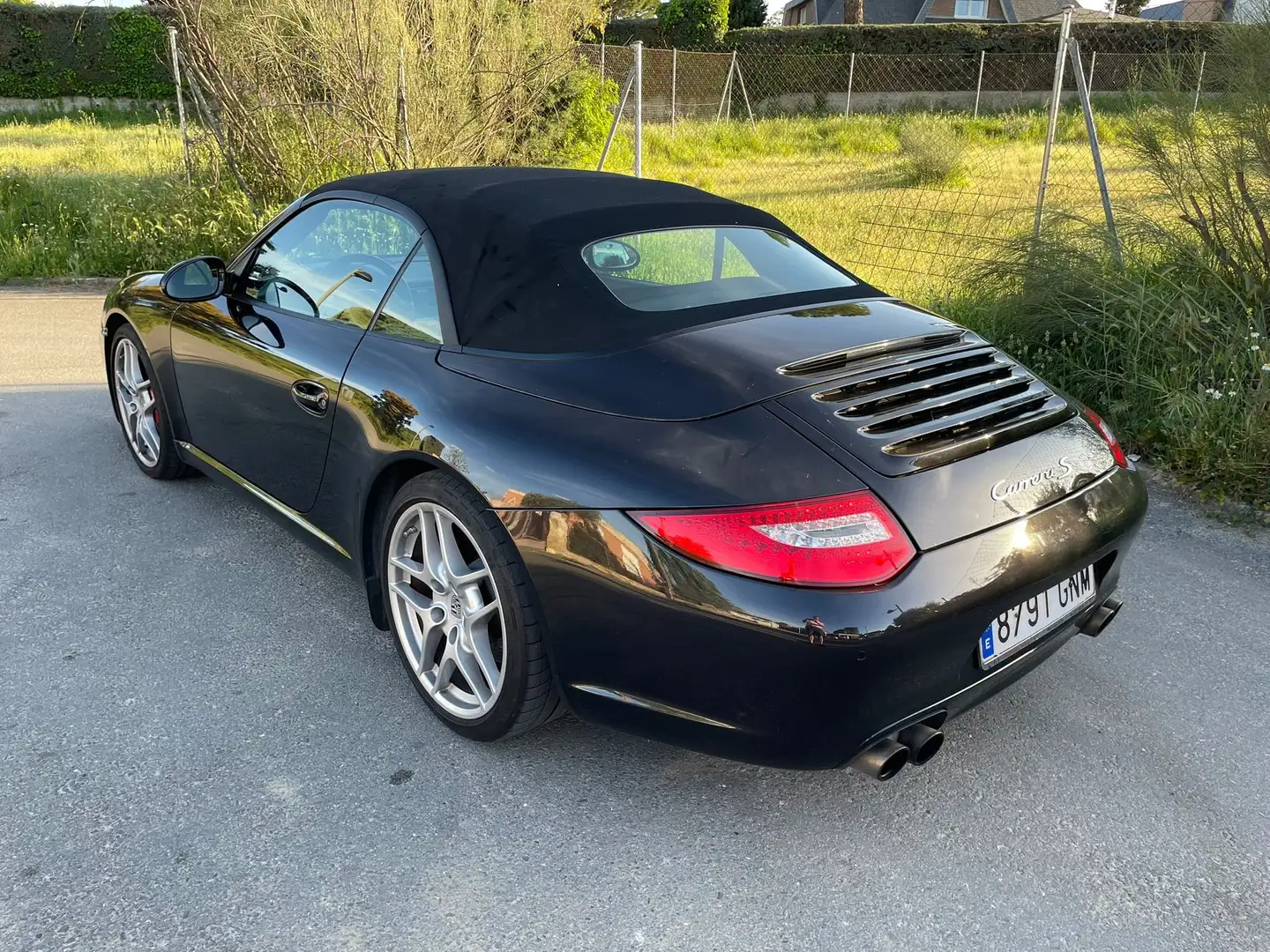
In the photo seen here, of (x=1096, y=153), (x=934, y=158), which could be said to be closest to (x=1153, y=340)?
(x=1096, y=153)

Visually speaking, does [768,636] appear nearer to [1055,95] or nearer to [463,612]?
[463,612]

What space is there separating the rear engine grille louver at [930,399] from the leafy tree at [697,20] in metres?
30.9

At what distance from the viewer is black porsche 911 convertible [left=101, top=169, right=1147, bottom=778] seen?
2.04 m

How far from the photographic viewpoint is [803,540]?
79.1 inches

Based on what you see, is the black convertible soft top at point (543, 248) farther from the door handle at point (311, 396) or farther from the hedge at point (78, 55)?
the hedge at point (78, 55)

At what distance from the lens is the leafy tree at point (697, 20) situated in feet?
99.6

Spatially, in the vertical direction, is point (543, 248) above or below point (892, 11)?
below

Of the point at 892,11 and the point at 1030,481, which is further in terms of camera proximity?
the point at 892,11

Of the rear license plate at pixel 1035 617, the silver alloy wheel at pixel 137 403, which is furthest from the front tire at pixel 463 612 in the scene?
the silver alloy wheel at pixel 137 403

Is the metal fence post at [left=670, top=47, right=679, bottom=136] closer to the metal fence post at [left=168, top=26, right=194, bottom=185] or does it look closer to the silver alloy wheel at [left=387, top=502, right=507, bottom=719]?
the metal fence post at [left=168, top=26, right=194, bottom=185]

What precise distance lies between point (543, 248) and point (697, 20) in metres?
31.1

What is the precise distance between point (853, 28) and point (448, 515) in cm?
2934

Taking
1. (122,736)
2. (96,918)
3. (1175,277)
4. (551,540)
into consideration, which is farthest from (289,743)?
(1175,277)

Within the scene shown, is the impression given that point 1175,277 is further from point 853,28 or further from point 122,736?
point 853,28
